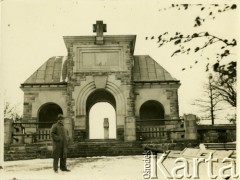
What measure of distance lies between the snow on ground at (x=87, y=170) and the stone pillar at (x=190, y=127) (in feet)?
6.93

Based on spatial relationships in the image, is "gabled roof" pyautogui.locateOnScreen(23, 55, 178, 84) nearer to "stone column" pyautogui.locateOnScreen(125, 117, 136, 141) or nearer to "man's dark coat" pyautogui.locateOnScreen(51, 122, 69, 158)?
"stone column" pyautogui.locateOnScreen(125, 117, 136, 141)

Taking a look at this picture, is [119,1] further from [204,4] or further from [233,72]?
[233,72]

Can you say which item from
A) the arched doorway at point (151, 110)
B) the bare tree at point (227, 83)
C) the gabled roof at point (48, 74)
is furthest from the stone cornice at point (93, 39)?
the bare tree at point (227, 83)

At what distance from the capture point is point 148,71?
57.2ft

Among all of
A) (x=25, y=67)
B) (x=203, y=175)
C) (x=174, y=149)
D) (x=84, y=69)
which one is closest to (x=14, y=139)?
(x=25, y=67)

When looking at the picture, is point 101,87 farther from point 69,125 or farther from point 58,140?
point 58,140

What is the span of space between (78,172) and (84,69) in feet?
20.3

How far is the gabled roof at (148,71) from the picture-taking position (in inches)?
674

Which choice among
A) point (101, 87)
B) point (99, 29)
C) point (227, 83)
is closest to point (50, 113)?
point (101, 87)

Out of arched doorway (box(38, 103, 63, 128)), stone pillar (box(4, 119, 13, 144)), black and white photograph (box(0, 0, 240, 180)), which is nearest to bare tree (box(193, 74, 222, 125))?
black and white photograph (box(0, 0, 240, 180))

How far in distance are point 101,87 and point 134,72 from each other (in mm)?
2071

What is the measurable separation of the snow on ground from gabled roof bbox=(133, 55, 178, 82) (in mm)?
6128

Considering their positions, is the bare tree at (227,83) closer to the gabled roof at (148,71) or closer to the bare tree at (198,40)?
the bare tree at (198,40)

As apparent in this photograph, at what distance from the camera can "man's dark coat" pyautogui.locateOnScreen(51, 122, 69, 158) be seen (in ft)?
32.4
